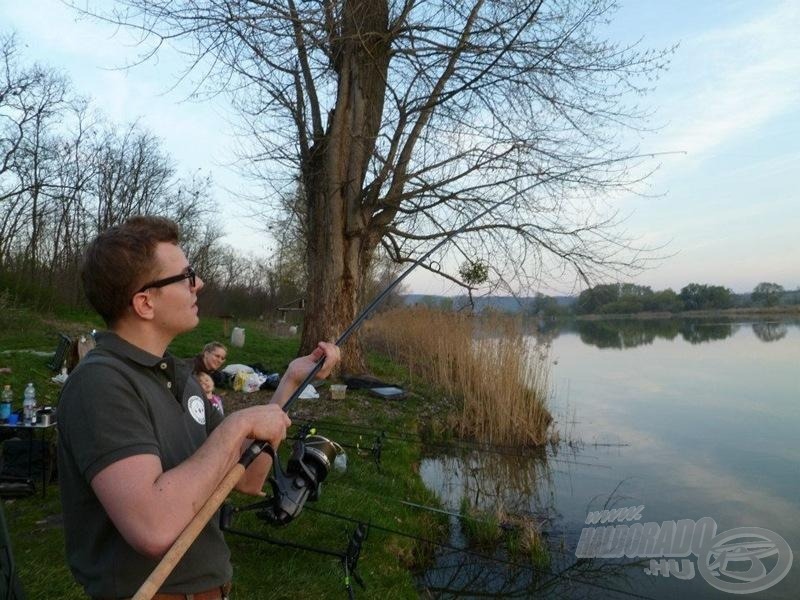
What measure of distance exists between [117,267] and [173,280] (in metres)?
0.12

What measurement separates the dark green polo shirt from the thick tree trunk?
794 centimetres

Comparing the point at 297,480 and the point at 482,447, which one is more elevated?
the point at 297,480

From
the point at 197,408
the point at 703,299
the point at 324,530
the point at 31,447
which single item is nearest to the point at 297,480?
the point at 197,408

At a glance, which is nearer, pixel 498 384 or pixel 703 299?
pixel 498 384

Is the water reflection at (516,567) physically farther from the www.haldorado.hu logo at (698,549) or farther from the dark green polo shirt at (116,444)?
the dark green polo shirt at (116,444)

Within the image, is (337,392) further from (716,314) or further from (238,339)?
(716,314)

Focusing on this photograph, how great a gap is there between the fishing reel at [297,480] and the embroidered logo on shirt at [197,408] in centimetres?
23

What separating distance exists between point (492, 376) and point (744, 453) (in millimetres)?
3215

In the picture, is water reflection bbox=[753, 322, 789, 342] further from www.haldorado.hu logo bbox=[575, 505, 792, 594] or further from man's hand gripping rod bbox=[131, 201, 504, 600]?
man's hand gripping rod bbox=[131, 201, 504, 600]

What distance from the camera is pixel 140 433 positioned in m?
1.18

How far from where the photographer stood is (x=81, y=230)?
23.4m

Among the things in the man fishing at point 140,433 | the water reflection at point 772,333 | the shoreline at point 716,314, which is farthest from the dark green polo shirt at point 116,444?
the shoreline at point 716,314

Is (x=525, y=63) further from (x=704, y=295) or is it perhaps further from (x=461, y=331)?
(x=704, y=295)

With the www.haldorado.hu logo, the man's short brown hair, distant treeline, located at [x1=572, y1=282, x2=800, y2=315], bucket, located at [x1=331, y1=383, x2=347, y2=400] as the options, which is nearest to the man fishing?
the man's short brown hair
